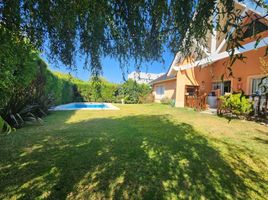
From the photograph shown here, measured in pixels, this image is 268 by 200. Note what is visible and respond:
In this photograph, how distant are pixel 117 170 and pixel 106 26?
11.5 feet

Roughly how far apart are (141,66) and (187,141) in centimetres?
535

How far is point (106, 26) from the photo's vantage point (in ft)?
9.82

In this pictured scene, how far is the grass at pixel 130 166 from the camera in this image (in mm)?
4148

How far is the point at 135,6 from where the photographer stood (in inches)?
112

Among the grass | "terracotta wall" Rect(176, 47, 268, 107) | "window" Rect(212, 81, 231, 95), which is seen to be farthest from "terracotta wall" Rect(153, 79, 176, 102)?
the grass

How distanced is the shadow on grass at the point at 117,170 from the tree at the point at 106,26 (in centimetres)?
252

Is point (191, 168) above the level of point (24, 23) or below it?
below

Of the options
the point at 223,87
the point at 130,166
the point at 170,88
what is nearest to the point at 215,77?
the point at 223,87

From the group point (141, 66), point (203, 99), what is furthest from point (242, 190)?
point (203, 99)

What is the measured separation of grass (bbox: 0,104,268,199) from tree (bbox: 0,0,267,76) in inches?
101

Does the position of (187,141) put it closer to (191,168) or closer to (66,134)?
(191,168)

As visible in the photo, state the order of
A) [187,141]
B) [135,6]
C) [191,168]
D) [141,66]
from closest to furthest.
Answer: [135,6]
[141,66]
[191,168]
[187,141]

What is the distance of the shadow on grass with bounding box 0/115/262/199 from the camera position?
13.5 feet

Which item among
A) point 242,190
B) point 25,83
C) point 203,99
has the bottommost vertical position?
point 242,190
